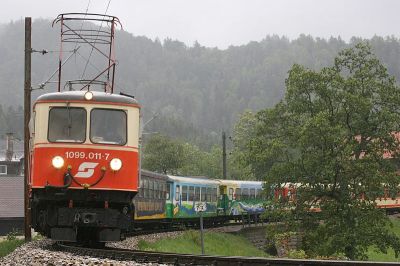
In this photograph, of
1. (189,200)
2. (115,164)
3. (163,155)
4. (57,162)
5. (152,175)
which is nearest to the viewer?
(57,162)

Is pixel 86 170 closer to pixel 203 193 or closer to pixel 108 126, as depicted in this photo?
pixel 108 126

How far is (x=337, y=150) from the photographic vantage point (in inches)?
1286

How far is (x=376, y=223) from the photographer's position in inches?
1257

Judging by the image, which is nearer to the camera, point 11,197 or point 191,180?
point 191,180

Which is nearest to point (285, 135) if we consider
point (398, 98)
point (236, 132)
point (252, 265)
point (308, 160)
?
point (308, 160)

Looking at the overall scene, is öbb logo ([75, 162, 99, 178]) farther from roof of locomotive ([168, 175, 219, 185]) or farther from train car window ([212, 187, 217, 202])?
train car window ([212, 187, 217, 202])

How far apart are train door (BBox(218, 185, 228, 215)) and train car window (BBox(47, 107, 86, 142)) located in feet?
92.5

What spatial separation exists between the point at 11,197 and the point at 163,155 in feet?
94.6

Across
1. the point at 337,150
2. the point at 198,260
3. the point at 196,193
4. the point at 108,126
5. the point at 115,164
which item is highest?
the point at 337,150

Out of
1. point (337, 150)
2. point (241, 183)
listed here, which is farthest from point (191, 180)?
point (337, 150)

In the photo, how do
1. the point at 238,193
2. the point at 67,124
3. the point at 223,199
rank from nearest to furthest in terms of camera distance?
the point at 67,124 → the point at 223,199 → the point at 238,193

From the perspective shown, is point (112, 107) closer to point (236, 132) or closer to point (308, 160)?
point (308, 160)

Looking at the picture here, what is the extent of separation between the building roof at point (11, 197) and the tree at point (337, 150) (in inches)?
780

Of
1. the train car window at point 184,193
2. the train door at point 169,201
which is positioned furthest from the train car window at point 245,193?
the train door at point 169,201
